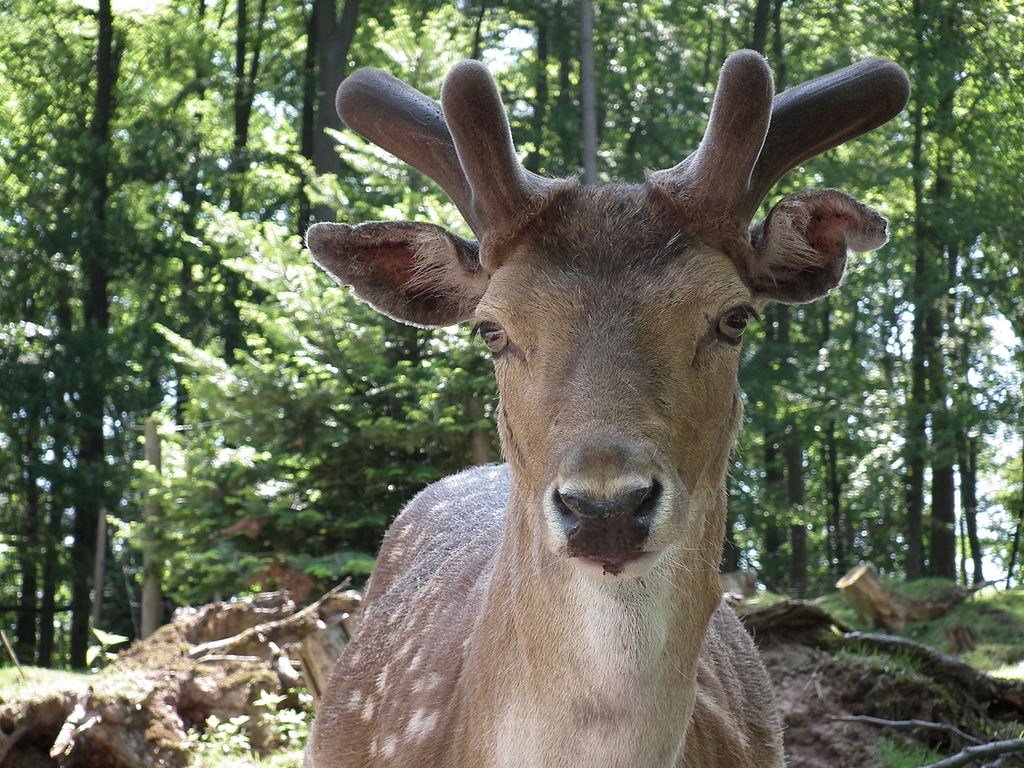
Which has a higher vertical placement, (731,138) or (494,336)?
(731,138)

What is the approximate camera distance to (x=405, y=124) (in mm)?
3648

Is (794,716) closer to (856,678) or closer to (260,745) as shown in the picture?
(856,678)

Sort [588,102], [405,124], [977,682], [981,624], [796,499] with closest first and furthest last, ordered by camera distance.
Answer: [405,124], [977,682], [981,624], [588,102], [796,499]

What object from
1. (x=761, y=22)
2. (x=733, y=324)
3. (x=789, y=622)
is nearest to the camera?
(x=733, y=324)

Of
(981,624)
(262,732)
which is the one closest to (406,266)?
(262,732)

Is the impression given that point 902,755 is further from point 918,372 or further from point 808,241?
point 918,372

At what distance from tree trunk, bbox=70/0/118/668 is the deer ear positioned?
1838 cm

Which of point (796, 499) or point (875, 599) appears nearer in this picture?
point (875, 599)

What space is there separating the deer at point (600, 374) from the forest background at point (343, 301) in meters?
7.04

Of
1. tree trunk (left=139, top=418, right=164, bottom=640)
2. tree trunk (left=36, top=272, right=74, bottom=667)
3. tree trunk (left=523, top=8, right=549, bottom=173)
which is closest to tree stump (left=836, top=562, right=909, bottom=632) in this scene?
tree trunk (left=139, top=418, right=164, bottom=640)

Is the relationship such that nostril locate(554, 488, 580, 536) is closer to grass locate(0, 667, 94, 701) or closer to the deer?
the deer

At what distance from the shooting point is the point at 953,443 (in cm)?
1766

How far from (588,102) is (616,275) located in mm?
13441

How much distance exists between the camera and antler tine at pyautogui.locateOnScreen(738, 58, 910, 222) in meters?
3.43
